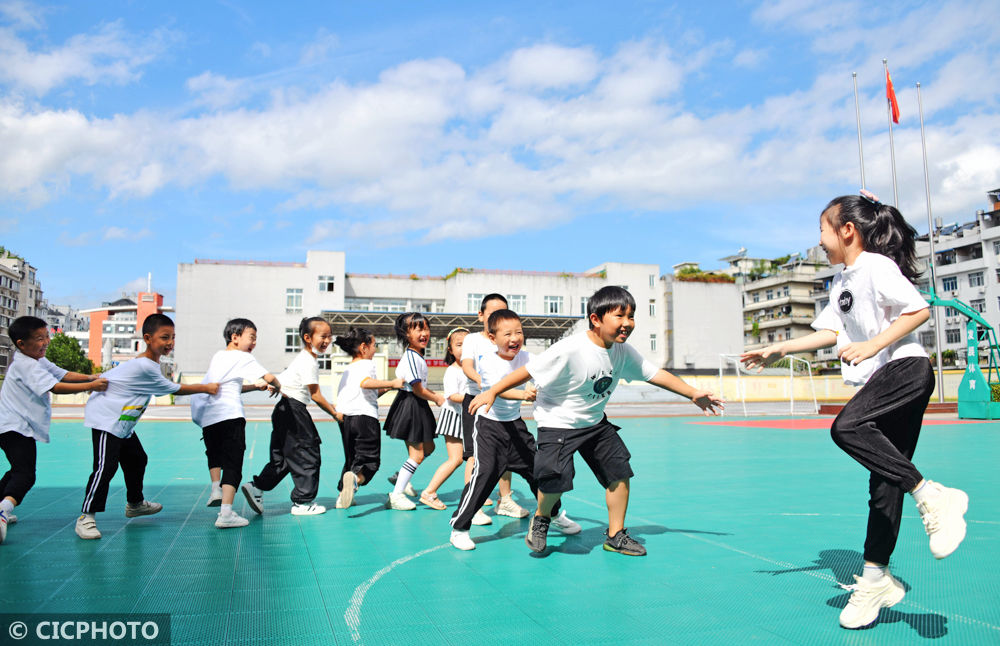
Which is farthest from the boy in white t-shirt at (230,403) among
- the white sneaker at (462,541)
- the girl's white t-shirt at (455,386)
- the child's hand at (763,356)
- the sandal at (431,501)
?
the child's hand at (763,356)

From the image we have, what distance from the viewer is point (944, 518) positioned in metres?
2.77

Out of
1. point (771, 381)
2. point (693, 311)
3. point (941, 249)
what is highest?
point (941, 249)

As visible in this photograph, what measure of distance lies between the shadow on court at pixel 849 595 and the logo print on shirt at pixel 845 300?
133cm

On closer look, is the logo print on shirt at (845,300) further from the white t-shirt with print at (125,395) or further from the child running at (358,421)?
the white t-shirt with print at (125,395)

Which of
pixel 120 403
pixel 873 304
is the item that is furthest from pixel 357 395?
pixel 873 304

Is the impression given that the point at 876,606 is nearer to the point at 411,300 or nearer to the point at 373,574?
the point at 373,574

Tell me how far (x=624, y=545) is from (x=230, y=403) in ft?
10.5

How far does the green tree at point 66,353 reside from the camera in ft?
232

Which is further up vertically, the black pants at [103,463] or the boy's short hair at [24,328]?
the boy's short hair at [24,328]

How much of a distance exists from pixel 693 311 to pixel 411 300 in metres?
23.4

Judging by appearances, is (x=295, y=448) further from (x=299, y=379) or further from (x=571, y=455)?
(x=571, y=455)

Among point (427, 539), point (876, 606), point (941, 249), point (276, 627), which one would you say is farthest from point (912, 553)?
point (941, 249)

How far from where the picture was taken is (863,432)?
2936 mm

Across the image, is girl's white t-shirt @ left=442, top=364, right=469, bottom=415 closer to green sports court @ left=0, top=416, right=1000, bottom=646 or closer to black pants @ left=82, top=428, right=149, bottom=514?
green sports court @ left=0, top=416, right=1000, bottom=646
